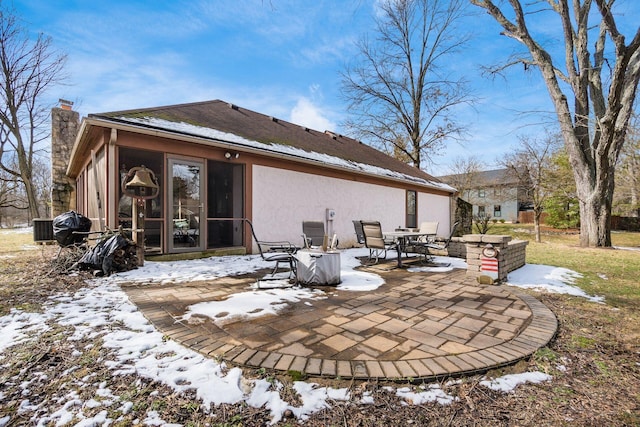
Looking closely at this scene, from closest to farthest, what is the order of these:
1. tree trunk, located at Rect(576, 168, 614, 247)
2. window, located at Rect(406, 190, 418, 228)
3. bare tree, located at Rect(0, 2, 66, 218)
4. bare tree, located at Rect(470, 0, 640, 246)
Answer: bare tree, located at Rect(470, 0, 640, 246)
tree trunk, located at Rect(576, 168, 614, 247)
window, located at Rect(406, 190, 418, 228)
bare tree, located at Rect(0, 2, 66, 218)

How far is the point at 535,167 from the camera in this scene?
625 inches

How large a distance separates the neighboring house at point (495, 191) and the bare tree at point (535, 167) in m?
0.51

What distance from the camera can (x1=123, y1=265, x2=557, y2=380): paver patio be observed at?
1.95 meters

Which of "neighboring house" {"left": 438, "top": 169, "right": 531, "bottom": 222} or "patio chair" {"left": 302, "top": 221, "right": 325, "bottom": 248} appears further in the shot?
"neighboring house" {"left": 438, "top": 169, "right": 531, "bottom": 222}

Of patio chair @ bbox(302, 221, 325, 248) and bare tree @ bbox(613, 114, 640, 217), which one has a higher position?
bare tree @ bbox(613, 114, 640, 217)

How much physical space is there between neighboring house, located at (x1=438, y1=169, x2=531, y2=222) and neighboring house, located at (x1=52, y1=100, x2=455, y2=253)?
11.6m

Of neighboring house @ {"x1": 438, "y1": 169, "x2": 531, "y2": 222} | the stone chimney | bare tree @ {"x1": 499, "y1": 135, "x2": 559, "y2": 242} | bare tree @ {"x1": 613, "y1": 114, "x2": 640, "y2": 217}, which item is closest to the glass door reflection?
the stone chimney

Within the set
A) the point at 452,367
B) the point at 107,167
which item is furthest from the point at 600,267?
the point at 107,167

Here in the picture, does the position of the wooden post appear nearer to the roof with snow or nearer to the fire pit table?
the roof with snow

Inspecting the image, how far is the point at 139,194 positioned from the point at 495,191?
21.7m

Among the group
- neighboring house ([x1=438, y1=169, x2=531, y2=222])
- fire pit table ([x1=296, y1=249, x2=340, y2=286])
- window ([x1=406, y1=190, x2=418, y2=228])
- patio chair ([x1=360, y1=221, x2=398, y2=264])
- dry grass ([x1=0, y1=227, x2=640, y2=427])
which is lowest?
dry grass ([x1=0, y1=227, x2=640, y2=427])

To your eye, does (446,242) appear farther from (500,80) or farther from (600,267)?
(500,80)

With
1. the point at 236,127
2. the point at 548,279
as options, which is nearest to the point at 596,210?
the point at 548,279

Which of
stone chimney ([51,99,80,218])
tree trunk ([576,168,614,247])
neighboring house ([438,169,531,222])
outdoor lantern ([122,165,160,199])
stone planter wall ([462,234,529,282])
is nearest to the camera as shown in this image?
stone planter wall ([462,234,529,282])
